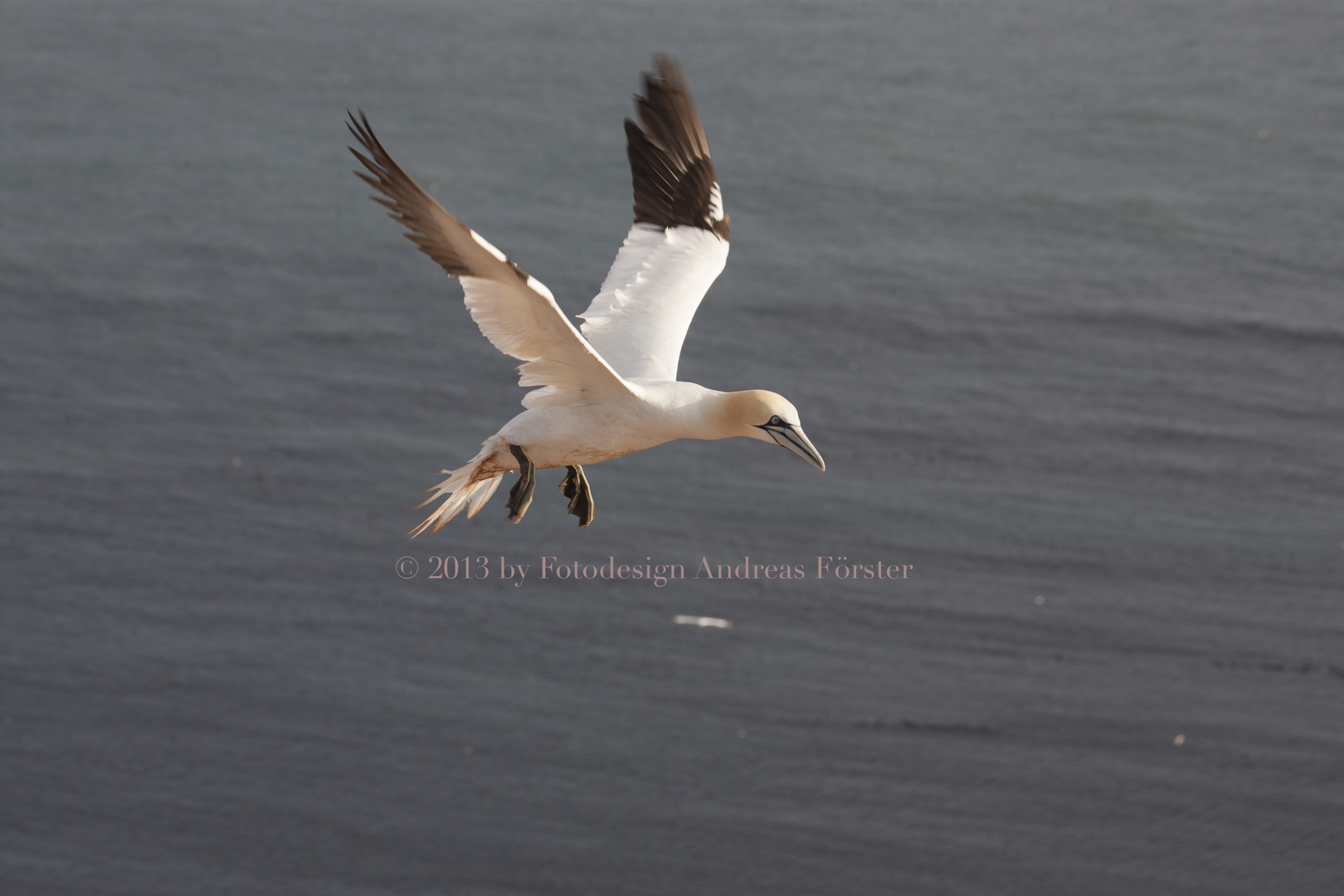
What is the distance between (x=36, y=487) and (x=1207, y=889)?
8381mm

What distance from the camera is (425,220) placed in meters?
3.72

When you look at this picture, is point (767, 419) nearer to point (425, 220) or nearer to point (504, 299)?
point (504, 299)

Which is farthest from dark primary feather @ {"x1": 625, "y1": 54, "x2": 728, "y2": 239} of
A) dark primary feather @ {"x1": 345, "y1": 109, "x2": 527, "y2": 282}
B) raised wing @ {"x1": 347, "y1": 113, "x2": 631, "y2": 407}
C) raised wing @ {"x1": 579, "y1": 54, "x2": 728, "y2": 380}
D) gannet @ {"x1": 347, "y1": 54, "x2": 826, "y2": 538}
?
dark primary feather @ {"x1": 345, "y1": 109, "x2": 527, "y2": 282}

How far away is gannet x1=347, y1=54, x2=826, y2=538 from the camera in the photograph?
3742 mm

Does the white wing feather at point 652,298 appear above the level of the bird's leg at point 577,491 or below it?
above

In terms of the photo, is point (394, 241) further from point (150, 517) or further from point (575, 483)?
point (575, 483)

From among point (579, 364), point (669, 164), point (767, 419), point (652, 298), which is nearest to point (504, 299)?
point (579, 364)

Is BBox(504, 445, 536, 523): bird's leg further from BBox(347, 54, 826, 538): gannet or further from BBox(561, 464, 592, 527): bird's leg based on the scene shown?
BBox(561, 464, 592, 527): bird's leg

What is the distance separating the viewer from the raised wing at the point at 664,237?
4.92m

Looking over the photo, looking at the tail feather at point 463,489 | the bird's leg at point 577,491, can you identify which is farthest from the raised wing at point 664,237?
the tail feather at point 463,489

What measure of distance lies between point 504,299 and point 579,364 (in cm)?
29

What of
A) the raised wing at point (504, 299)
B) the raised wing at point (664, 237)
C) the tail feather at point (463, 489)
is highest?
the raised wing at point (664, 237)

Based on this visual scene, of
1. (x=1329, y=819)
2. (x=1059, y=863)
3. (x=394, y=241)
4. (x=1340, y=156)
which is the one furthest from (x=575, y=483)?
(x=1340, y=156)

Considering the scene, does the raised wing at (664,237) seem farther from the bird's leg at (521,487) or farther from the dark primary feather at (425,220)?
the dark primary feather at (425,220)
